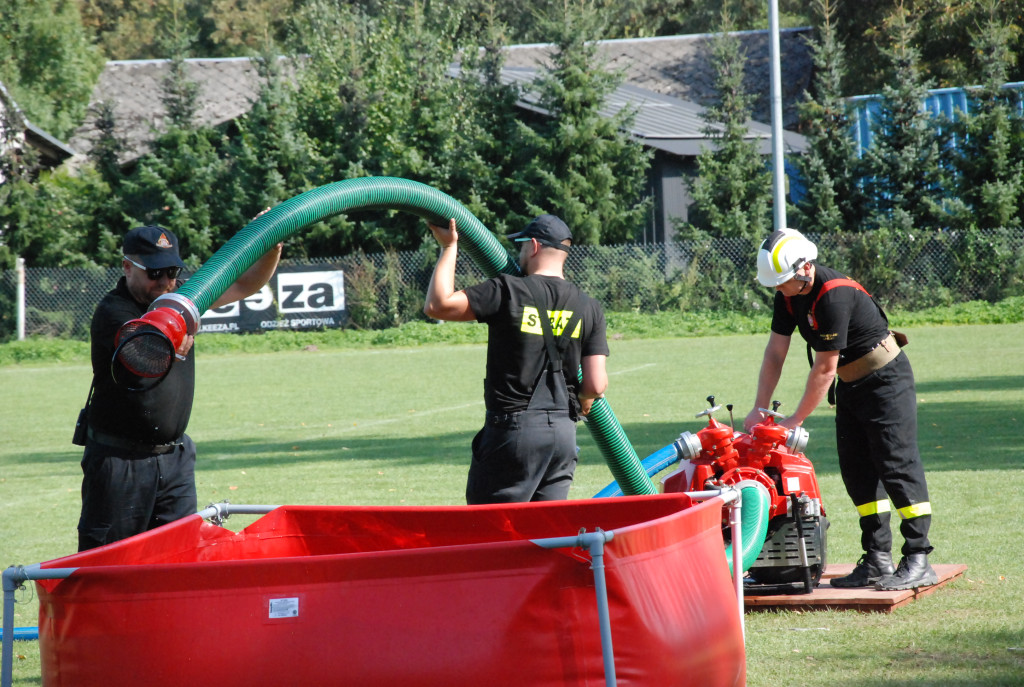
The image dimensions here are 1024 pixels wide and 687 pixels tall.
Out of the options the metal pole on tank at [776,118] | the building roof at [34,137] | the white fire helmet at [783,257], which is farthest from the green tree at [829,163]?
the white fire helmet at [783,257]

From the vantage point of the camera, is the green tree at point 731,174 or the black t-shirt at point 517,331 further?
the green tree at point 731,174

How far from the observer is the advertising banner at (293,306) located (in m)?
28.8

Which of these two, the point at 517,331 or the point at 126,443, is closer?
the point at 126,443

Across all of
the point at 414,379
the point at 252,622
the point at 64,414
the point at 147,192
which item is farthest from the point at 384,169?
the point at 252,622

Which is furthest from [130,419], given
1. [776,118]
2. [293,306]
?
[293,306]

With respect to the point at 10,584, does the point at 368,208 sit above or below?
above

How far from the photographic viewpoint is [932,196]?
30.7 metres

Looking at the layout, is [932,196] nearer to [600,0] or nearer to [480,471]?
[600,0]

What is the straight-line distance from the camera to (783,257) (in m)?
6.20

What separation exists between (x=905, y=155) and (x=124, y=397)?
29.0 metres

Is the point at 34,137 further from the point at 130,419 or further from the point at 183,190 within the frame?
the point at 130,419

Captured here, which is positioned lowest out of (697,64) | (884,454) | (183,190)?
(884,454)

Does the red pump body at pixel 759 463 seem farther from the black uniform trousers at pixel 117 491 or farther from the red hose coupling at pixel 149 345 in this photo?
the red hose coupling at pixel 149 345

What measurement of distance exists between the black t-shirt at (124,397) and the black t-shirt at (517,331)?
139 centimetres
